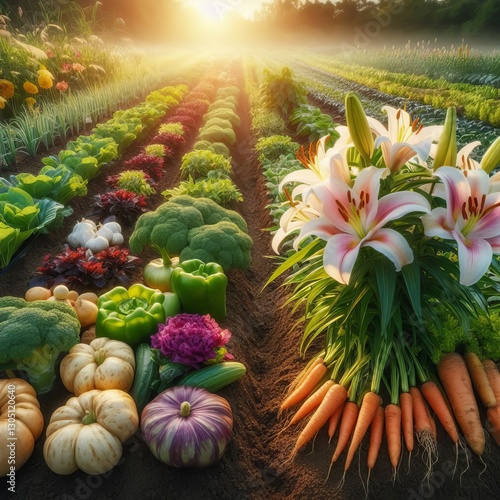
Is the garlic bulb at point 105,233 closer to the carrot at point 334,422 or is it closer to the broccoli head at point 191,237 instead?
the broccoli head at point 191,237

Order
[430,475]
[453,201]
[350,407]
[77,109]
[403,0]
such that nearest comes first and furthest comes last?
[453,201], [430,475], [350,407], [77,109], [403,0]

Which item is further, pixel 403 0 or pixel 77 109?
pixel 403 0

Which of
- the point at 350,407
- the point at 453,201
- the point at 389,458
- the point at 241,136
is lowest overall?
the point at 241,136

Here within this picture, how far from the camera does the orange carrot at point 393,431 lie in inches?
77.5

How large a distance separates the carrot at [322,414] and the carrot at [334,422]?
26mm

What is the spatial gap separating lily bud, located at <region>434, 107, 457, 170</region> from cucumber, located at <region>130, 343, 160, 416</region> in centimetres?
186

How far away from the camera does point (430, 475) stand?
1.95 m

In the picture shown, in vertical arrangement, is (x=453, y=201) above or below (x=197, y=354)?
above

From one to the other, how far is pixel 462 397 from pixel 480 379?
15 centimetres

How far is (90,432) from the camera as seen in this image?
196 cm

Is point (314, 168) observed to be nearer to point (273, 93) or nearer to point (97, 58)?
point (273, 93)

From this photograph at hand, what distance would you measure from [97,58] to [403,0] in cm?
4347

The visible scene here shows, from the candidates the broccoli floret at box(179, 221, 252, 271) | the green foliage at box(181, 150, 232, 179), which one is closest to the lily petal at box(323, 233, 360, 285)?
the broccoli floret at box(179, 221, 252, 271)

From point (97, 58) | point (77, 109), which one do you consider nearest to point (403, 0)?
point (97, 58)
